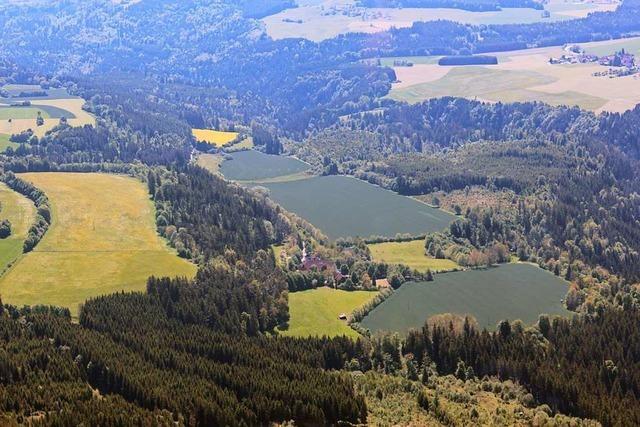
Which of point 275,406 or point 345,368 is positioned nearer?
point 275,406

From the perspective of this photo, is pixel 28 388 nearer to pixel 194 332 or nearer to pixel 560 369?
pixel 194 332

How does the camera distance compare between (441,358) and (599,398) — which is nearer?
(599,398)

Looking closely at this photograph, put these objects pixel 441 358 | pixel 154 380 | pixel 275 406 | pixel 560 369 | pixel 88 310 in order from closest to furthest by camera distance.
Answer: pixel 275 406 < pixel 154 380 < pixel 560 369 < pixel 441 358 < pixel 88 310

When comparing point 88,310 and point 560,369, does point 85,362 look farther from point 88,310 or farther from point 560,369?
point 560,369

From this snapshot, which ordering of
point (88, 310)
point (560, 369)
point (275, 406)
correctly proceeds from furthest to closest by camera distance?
1. point (88, 310)
2. point (560, 369)
3. point (275, 406)

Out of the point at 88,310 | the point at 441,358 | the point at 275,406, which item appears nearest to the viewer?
the point at 275,406

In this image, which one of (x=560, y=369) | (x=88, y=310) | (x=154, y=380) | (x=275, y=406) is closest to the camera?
(x=275, y=406)

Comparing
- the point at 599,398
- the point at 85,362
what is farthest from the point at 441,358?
the point at 85,362

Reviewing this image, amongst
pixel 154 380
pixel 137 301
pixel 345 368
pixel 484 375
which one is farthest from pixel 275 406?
pixel 137 301

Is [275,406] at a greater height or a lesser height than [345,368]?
greater
